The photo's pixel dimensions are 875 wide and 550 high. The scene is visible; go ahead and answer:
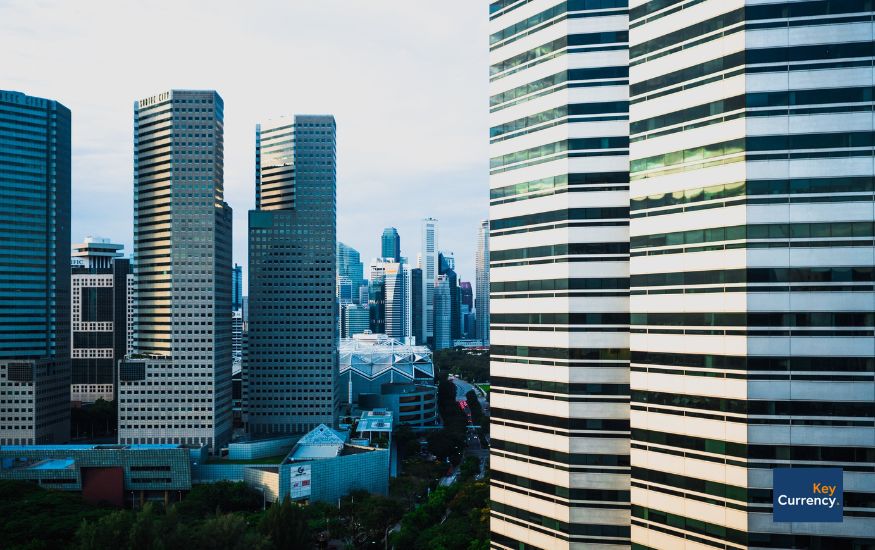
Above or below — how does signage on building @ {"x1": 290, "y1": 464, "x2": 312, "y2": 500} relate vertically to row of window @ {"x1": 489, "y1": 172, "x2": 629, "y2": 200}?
below

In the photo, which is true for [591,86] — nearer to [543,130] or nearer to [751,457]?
[543,130]

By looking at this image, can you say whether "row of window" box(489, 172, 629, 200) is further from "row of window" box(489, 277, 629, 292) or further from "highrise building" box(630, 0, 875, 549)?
"row of window" box(489, 277, 629, 292)

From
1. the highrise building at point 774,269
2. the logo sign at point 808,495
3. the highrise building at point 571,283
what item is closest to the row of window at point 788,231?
the highrise building at point 774,269

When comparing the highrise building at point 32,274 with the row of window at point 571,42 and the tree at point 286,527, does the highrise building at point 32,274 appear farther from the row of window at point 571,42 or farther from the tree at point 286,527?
the row of window at point 571,42

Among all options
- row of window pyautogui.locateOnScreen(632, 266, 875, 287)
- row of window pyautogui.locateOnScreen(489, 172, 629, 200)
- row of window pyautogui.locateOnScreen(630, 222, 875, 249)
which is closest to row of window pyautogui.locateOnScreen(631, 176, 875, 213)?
row of window pyautogui.locateOnScreen(630, 222, 875, 249)

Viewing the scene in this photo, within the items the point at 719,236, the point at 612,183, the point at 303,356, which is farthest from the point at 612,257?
the point at 303,356

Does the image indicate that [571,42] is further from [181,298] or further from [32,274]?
[32,274]
